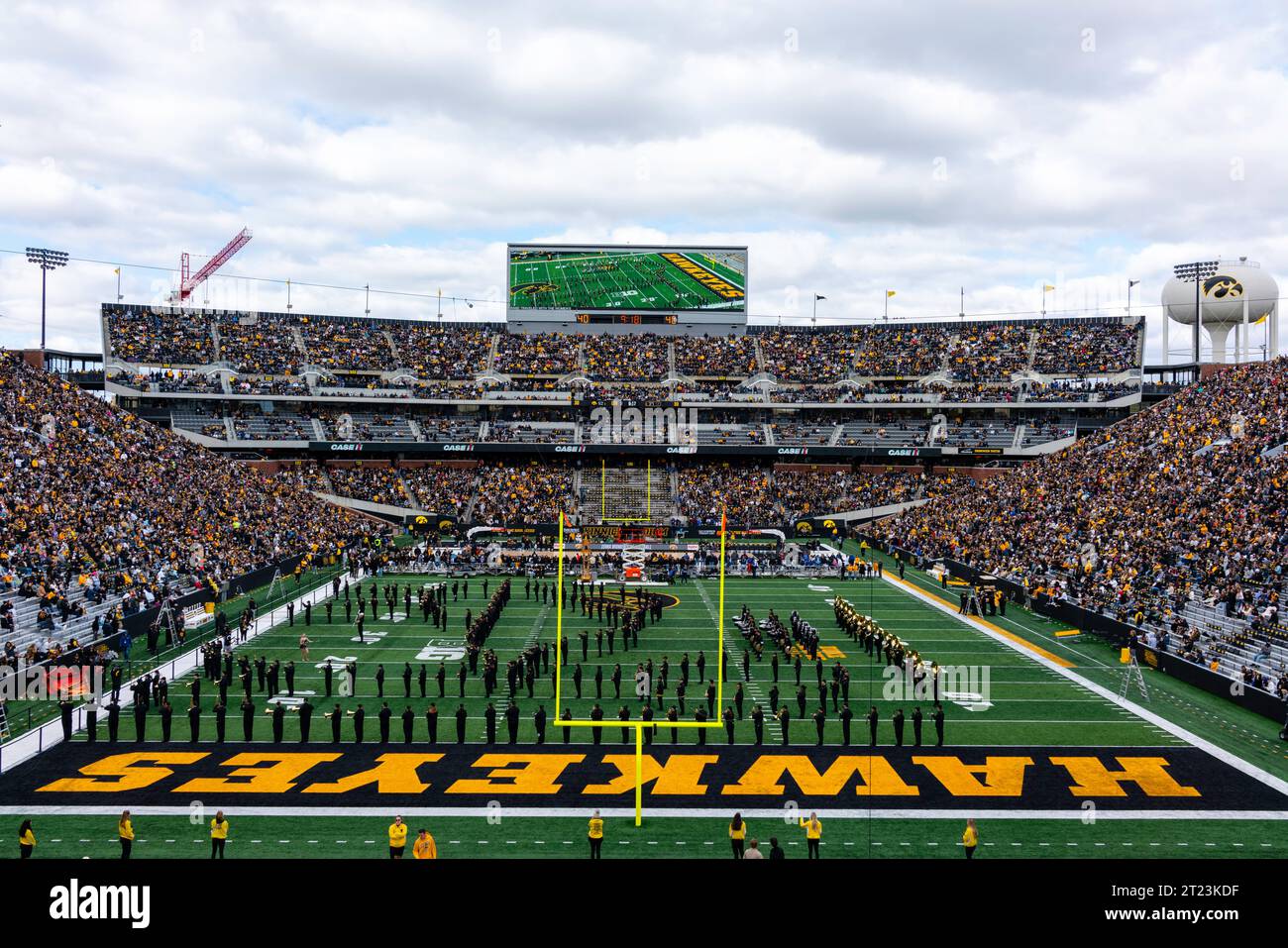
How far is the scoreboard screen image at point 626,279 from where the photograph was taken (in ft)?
190

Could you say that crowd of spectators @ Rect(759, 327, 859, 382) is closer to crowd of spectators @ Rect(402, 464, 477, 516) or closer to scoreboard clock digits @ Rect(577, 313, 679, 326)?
scoreboard clock digits @ Rect(577, 313, 679, 326)

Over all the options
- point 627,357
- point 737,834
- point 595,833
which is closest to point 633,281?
point 627,357

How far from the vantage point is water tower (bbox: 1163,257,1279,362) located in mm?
47781

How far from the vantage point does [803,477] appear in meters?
50.1

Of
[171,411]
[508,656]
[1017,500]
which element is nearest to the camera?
[508,656]

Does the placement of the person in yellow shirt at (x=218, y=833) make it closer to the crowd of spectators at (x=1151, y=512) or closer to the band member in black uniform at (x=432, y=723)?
the band member in black uniform at (x=432, y=723)

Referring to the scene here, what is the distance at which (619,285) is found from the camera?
58.7 meters

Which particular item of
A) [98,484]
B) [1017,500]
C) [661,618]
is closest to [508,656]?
[661,618]

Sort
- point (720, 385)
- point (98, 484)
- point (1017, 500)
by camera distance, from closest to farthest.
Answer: point (98, 484), point (1017, 500), point (720, 385)

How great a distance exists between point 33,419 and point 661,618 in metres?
22.1

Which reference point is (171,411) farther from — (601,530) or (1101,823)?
(1101,823)
